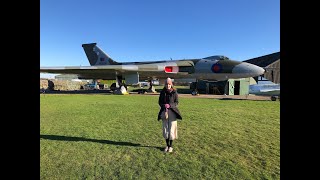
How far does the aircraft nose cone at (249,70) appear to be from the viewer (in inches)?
743

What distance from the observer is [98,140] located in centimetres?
576

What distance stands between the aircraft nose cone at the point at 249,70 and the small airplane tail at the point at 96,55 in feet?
55.3

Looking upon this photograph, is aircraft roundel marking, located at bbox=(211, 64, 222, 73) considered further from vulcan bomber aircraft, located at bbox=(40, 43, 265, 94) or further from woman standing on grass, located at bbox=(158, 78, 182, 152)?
woman standing on grass, located at bbox=(158, 78, 182, 152)

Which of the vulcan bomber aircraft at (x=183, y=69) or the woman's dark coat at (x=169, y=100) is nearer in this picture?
the woman's dark coat at (x=169, y=100)

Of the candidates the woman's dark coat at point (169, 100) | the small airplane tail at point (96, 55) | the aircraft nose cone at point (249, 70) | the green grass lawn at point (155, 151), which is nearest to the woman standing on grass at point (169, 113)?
the woman's dark coat at point (169, 100)

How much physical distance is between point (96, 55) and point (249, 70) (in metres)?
20.6

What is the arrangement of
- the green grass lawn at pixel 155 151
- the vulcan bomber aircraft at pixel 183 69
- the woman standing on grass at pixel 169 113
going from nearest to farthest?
1. the green grass lawn at pixel 155 151
2. the woman standing on grass at pixel 169 113
3. the vulcan bomber aircraft at pixel 183 69

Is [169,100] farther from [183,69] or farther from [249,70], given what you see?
[183,69]

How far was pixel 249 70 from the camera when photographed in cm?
1900

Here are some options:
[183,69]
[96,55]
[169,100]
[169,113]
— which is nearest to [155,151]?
[169,113]

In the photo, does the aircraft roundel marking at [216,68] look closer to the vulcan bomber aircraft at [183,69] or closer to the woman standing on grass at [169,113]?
the vulcan bomber aircraft at [183,69]

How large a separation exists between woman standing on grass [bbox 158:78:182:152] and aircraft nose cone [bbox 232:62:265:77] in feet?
51.9
